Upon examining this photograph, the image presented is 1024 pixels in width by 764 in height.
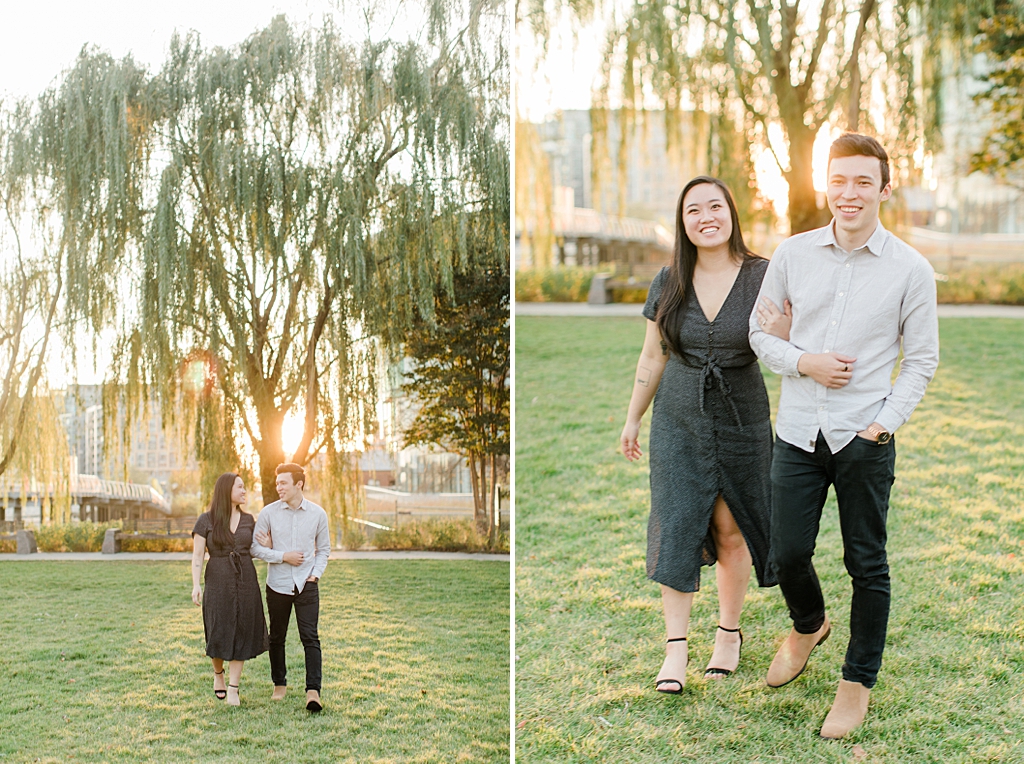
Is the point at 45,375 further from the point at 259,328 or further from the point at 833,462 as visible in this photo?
the point at 833,462

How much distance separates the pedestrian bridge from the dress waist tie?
197cm

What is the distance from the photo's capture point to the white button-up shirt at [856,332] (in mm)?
2135

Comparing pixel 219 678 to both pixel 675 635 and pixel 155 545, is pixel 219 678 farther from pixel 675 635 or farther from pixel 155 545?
pixel 675 635

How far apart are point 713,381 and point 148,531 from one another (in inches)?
82.1

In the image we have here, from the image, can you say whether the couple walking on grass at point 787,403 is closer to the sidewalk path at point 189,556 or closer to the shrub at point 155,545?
the sidewalk path at point 189,556

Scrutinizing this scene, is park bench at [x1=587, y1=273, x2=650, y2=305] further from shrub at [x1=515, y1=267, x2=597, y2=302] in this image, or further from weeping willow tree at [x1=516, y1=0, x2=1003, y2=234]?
weeping willow tree at [x1=516, y1=0, x2=1003, y2=234]

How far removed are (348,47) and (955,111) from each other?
150 inches


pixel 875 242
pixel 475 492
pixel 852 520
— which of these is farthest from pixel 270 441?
pixel 875 242

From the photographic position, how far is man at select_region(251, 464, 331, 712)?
291cm

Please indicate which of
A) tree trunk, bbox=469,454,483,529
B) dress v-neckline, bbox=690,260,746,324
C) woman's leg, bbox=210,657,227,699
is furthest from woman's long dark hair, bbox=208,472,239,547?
dress v-neckline, bbox=690,260,746,324

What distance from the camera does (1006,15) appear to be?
4914mm

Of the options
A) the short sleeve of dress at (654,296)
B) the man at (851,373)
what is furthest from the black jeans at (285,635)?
the man at (851,373)

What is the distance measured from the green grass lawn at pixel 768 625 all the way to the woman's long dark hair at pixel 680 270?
3.45ft

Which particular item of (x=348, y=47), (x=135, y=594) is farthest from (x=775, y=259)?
(x=135, y=594)
